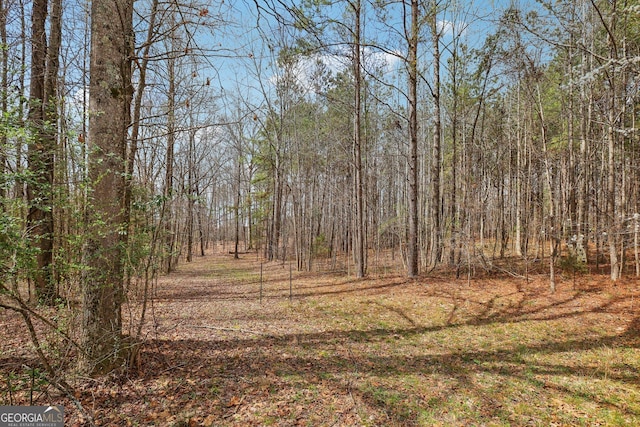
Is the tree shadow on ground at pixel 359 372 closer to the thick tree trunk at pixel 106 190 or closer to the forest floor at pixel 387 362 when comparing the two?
the forest floor at pixel 387 362

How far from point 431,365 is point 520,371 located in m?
1.02

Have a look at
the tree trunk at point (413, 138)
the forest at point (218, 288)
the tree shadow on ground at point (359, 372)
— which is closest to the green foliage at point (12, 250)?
the forest at point (218, 288)

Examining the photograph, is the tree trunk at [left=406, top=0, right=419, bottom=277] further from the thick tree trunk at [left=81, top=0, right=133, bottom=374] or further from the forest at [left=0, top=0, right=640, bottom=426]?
the thick tree trunk at [left=81, top=0, right=133, bottom=374]

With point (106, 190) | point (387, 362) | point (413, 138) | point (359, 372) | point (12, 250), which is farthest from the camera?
point (413, 138)

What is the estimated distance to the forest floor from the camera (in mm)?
2719

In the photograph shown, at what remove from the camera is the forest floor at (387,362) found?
2719 mm

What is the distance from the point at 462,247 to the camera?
7809 millimetres

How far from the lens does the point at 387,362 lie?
12.4 ft

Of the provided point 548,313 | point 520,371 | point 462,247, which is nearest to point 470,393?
point 520,371

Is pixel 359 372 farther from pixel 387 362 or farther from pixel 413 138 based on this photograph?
pixel 413 138

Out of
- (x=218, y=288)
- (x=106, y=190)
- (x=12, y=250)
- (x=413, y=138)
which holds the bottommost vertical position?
(x=218, y=288)

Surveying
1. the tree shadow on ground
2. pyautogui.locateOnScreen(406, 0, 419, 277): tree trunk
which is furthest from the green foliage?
pyautogui.locateOnScreen(406, 0, 419, 277): tree trunk

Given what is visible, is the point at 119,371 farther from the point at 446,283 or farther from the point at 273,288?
the point at 446,283

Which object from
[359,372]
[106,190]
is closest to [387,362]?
[359,372]
